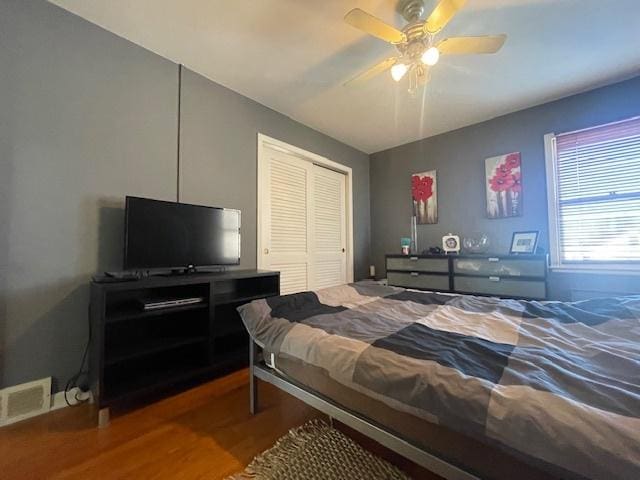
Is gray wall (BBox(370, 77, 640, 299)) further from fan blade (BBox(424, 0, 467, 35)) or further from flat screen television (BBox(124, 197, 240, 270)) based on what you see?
flat screen television (BBox(124, 197, 240, 270))

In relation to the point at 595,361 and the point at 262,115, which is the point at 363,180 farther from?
the point at 595,361

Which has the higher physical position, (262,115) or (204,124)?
(262,115)

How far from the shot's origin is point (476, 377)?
2.55ft

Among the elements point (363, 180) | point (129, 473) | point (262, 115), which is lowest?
point (129, 473)

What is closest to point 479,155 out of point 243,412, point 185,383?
point 243,412

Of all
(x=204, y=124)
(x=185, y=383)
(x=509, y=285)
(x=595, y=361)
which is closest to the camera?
(x=595, y=361)

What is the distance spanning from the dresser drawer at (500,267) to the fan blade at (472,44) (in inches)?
78.1

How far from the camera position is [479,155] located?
11.1 ft

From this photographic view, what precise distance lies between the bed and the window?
1669 mm

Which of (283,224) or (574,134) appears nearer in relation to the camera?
(574,134)

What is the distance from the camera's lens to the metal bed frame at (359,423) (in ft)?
2.69

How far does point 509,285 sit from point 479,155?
162cm

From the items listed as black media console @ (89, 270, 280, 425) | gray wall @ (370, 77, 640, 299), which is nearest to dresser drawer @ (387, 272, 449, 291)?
gray wall @ (370, 77, 640, 299)

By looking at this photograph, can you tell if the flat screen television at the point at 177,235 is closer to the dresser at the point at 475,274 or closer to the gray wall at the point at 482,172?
the dresser at the point at 475,274
